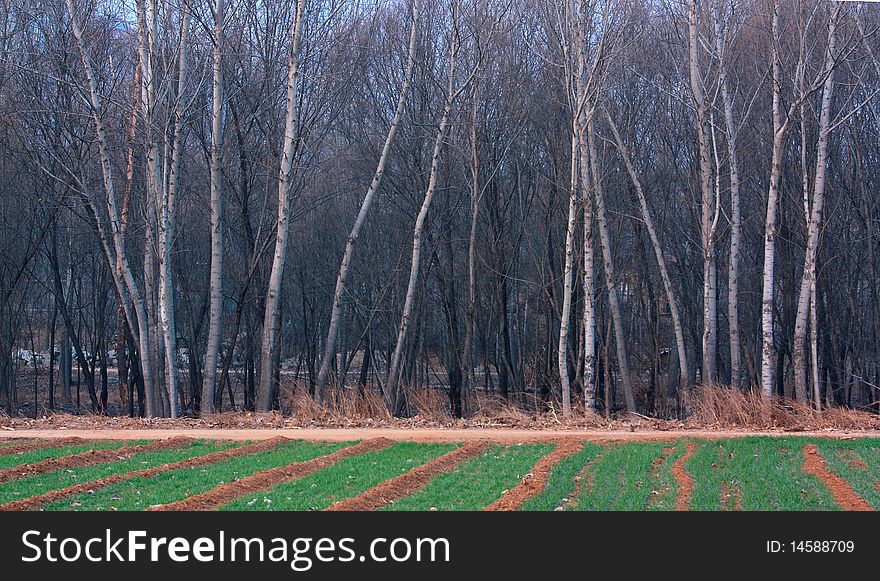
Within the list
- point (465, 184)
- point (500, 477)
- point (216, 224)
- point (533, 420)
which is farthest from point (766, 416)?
point (465, 184)

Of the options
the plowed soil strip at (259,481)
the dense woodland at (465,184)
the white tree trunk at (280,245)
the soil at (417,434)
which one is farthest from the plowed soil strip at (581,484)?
the white tree trunk at (280,245)

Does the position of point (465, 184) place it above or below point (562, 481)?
above

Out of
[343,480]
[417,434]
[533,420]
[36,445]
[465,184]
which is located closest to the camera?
[343,480]

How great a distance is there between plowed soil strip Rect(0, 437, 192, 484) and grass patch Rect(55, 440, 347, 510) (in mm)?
1280

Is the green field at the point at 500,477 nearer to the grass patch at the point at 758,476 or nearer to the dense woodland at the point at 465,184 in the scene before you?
the grass patch at the point at 758,476

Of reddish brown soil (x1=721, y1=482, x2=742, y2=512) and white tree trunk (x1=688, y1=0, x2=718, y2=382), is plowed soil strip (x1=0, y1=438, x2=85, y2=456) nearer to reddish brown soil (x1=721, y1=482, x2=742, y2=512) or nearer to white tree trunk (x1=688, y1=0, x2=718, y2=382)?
reddish brown soil (x1=721, y1=482, x2=742, y2=512)

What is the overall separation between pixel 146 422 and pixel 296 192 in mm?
8929

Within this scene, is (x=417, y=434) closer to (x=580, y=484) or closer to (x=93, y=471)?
(x=580, y=484)

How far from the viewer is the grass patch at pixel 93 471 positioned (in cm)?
820

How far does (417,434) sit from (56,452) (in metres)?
5.02

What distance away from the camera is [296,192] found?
71.9 ft

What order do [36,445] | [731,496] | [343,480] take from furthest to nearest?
1. [36,445]
2. [343,480]
3. [731,496]

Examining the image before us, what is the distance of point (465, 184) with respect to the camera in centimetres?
2317

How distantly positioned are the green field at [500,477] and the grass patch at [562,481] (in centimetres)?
1
